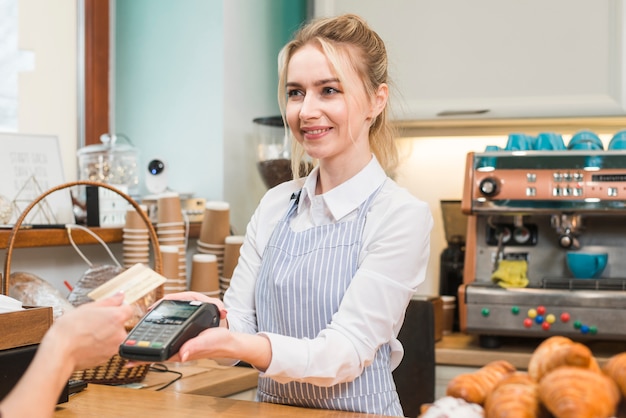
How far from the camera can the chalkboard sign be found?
1952 mm

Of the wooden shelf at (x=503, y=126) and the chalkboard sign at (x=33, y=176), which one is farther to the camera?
the wooden shelf at (x=503, y=126)

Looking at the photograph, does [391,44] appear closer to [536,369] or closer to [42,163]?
[42,163]

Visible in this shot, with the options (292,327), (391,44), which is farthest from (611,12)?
(292,327)

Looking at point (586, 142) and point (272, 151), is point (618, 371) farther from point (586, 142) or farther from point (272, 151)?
point (272, 151)

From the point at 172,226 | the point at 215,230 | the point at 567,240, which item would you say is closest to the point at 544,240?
the point at 567,240

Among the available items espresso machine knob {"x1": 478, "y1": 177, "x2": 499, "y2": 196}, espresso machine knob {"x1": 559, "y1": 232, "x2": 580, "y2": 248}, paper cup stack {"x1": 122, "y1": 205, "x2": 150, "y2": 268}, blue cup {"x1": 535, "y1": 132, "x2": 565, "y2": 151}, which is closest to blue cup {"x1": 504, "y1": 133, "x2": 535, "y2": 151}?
blue cup {"x1": 535, "y1": 132, "x2": 565, "y2": 151}

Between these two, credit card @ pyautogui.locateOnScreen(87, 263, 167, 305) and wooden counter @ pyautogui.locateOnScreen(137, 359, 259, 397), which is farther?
wooden counter @ pyautogui.locateOnScreen(137, 359, 259, 397)

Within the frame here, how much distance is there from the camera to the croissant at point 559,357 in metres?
0.74

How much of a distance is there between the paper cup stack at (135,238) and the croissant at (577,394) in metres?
1.46

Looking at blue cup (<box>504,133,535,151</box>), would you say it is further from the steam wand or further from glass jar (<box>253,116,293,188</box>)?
glass jar (<box>253,116,293,188</box>)

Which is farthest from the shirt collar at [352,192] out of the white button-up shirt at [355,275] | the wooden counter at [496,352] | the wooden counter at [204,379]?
the wooden counter at [496,352]

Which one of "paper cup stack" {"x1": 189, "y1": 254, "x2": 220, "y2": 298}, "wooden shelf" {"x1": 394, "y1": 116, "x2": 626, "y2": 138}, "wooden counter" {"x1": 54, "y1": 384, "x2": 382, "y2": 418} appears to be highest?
"wooden shelf" {"x1": 394, "y1": 116, "x2": 626, "y2": 138}

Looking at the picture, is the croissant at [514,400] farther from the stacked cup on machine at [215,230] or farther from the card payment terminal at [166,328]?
the stacked cup on machine at [215,230]

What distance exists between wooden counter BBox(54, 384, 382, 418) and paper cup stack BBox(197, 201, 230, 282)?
2.99 ft
